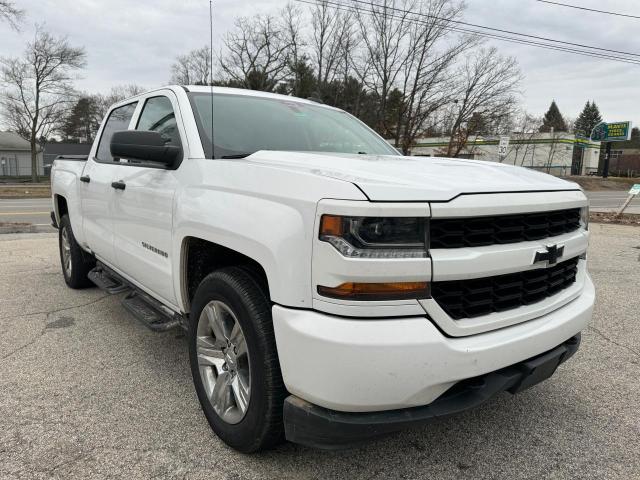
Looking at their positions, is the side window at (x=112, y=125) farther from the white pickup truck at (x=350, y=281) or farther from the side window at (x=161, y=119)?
the white pickup truck at (x=350, y=281)

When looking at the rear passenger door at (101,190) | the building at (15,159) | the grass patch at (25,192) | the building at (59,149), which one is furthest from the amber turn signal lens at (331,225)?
the building at (59,149)

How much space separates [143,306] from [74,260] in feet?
7.24

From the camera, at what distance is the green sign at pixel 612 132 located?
176ft

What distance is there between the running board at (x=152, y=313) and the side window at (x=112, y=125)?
4.33ft

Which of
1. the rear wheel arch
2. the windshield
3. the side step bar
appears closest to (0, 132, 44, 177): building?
the side step bar

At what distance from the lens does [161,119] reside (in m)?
3.37

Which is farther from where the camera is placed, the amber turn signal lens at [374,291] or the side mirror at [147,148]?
the side mirror at [147,148]

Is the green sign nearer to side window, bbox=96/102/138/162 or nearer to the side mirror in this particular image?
side window, bbox=96/102/138/162

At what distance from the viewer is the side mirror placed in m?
2.71

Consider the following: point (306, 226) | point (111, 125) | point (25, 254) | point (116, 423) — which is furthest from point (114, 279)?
point (25, 254)

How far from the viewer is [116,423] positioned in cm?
261

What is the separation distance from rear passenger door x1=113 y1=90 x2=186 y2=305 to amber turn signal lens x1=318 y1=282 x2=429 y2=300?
1.34 metres

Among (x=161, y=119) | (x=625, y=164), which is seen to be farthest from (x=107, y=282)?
(x=625, y=164)

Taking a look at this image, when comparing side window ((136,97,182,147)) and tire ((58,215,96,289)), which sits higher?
side window ((136,97,182,147))
